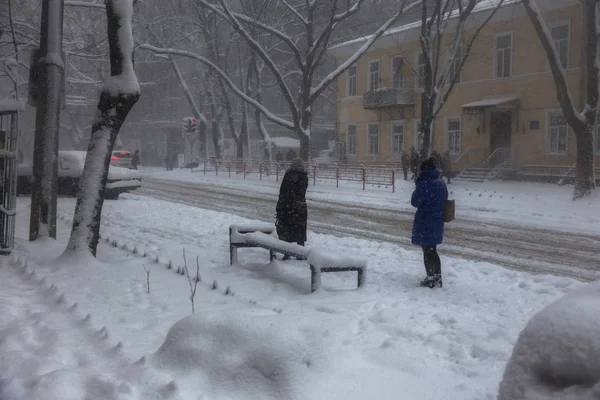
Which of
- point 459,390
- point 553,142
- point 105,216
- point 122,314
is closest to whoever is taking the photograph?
point 459,390

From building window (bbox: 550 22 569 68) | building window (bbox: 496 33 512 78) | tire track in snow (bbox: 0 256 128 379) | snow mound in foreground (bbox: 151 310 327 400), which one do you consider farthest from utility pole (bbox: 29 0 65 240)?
building window (bbox: 496 33 512 78)

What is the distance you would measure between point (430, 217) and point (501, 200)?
46.0 feet

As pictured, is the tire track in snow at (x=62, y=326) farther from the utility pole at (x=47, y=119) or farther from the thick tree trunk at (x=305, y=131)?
the thick tree trunk at (x=305, y=131)

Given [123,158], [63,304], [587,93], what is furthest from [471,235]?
[123,158]

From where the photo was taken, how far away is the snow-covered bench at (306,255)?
696 centimetres

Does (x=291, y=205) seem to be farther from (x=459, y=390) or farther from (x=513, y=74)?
(x=513, y=74)

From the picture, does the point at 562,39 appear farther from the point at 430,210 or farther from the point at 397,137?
the point at 430,210

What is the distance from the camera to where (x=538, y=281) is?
8.04 meters

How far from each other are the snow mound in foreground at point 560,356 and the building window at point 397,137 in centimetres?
3471

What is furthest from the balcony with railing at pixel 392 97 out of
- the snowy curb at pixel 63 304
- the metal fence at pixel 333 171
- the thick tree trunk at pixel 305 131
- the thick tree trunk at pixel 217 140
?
the snowy curb at pixel 63 304

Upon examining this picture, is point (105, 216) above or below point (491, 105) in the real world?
below

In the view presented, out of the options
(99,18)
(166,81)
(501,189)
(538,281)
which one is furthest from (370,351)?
(166,81)

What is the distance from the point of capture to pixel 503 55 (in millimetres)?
30281

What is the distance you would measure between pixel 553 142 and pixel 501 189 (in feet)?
17.9
